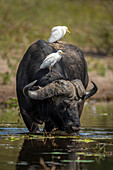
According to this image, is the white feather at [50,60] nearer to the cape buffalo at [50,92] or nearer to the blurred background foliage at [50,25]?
the cape buffalo at [50,92]

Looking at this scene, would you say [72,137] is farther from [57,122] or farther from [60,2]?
[60,2]

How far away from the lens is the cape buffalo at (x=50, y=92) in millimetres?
7609

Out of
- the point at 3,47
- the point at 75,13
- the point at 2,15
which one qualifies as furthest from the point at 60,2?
the point at 3,47

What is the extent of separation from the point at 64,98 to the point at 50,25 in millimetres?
20502

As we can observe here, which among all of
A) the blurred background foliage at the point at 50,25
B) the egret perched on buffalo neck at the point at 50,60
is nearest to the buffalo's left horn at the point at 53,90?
the egret perched on buffalo neck at the point at 50,60

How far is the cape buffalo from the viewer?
761 centimetres

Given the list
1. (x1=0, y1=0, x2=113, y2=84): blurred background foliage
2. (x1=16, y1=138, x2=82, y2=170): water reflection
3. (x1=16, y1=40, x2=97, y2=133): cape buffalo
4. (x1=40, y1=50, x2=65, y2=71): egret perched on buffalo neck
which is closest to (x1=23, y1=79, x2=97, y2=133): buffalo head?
Answer: (x1=16, y1=40, x2=97, y2=133): cape buffalo

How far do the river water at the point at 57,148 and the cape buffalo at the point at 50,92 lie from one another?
0.99 feet

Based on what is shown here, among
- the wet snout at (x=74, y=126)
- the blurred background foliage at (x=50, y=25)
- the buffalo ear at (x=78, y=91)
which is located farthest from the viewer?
the blurred background foliage at (x=50, y=25)

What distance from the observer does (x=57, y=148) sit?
7.07 m

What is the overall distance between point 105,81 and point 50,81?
1088cm

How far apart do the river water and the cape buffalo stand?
0.99 feet

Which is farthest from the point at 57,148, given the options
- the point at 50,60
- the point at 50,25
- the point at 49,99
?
the point at 50,25

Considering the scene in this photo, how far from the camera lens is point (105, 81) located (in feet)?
61.5
